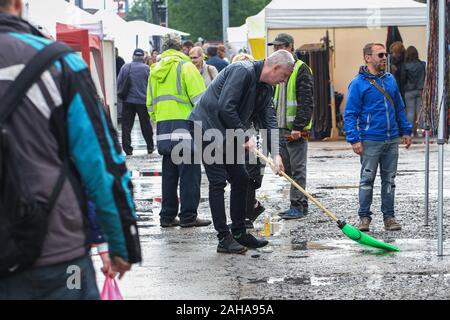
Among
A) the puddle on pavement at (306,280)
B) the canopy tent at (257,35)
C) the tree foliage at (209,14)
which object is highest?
the tree foliage at (209,14)

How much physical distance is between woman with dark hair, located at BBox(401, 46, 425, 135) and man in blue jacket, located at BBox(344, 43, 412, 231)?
36.0ft

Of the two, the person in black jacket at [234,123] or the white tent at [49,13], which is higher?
the white tent at [49,13]

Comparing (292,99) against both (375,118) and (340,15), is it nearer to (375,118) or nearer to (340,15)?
(375,118)

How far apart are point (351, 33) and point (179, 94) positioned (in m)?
13.1

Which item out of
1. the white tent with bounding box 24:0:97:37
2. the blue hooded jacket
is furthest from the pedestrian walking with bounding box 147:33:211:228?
the white tent with bounding box 24:0:97:37

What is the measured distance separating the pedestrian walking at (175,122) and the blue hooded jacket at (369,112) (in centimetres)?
156

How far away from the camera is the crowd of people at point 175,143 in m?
3.39

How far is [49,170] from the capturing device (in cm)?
340

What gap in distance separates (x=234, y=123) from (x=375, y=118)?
186cm

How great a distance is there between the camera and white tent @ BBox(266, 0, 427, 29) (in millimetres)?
19547

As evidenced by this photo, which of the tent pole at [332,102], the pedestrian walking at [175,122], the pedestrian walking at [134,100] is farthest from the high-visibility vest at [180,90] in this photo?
the tent pole at [332,102]

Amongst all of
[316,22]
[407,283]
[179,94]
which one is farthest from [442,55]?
[316,22]

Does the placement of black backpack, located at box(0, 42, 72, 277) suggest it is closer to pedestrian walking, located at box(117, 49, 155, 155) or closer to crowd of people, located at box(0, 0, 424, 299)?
crowd of people, located at box(0, 0, 424, 299)

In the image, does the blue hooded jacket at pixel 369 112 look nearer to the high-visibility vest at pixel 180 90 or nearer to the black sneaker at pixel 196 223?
the high-visibility vest at pixel 180 90
